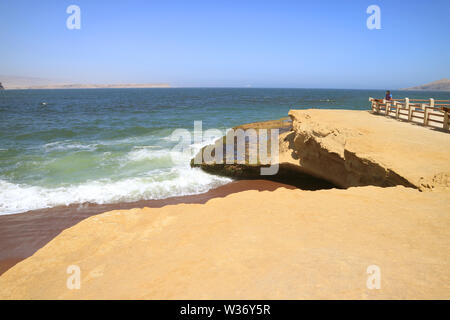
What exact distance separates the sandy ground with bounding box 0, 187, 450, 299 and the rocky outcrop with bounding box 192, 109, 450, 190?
117 centimetres

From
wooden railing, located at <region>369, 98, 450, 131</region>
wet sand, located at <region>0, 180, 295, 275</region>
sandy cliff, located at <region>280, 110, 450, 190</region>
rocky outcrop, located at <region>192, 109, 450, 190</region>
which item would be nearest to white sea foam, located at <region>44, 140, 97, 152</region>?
wet sand, located at <region>0, 180, 295, 275</region>

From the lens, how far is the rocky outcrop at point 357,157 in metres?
5.93

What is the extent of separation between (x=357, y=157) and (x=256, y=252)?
5.39m

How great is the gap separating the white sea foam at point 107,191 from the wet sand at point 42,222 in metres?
0.40

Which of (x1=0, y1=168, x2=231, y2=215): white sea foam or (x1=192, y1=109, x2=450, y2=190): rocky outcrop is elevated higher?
(x1=192, y1=109, x2=450, y2=190): rocky outcrop

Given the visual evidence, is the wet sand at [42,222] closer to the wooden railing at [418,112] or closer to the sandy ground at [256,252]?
the sandy ground at [256,252]

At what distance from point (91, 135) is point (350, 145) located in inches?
729

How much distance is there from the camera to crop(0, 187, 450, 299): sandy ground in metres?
2.55

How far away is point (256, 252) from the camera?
3.13 meters

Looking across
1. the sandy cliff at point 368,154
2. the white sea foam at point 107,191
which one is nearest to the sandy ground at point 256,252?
the sandy cliff at point 368,154

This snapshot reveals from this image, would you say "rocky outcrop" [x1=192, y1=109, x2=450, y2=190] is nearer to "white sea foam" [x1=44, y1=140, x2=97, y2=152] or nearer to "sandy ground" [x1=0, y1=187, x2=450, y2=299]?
"sandy ground" [x1=0, y1=187, x2=450, y2=299]

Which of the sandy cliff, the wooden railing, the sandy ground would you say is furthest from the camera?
the wooden railing

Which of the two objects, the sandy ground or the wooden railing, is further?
the wooden railing

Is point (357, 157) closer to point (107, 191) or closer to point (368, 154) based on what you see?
point (368, 154)
